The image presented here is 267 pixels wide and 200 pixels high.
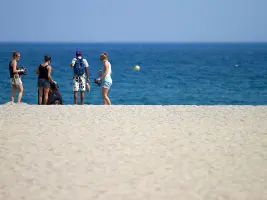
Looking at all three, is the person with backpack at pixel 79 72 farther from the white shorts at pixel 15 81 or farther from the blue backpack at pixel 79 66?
the white shorts at pixel 15 81

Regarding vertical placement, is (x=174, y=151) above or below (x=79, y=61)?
below

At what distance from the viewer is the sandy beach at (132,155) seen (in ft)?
17.5

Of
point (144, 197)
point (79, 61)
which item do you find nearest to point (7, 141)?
point (144, 197)

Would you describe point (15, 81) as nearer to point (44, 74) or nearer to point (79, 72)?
point (44, 74)

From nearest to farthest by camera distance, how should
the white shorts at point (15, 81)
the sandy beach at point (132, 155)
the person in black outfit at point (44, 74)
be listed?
1. the sandy beach at point (132, 155)
2. the person in black outfit at point (44, 74)
3. the white shorts at point (15, 81)

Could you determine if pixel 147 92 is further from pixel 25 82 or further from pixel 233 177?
pixel 233 177

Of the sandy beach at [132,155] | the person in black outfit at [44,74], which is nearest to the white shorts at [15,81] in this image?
the person in black outfit at [44,74]

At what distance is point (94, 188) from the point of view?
5.36m

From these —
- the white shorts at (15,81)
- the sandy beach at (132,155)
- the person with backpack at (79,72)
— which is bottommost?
the sandy beach at (132,155)

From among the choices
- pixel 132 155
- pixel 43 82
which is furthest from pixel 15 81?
pixel 132 155

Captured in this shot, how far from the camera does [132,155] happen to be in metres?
6.89

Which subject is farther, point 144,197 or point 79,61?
point 79,61

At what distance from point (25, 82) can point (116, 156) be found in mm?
27517

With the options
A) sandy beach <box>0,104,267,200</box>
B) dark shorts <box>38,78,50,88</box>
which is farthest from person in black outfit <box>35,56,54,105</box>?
sandy beach <box>0,104,267,200</box>
